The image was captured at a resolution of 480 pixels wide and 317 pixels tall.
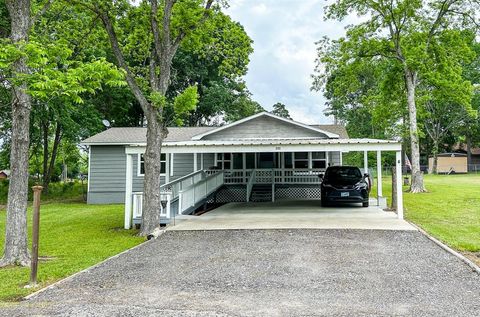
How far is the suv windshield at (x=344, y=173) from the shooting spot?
14453 millimetres

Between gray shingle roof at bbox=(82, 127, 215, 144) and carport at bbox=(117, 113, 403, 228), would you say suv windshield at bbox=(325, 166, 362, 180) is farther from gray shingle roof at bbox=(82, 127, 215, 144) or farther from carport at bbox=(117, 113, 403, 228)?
gray shingle roof at bbox=(82, 127, 215, 144)

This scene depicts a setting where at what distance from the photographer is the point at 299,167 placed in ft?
66.7

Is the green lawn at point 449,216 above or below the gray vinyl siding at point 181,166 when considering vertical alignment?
below

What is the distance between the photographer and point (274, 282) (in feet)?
18.3

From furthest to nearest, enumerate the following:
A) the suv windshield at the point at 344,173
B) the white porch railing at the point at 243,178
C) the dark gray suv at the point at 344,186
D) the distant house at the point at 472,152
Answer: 1. the distant house at the point at 472,152
2. the white porch railing at the point at 243,178
3. the suv windshield at the point at 344,173
4. the dark gray suv at the point at 344,186

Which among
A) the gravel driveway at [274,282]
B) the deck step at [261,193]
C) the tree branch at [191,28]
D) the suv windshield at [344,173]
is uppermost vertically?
the tree branch at [191,28]

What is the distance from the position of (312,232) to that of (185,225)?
3.64 metres

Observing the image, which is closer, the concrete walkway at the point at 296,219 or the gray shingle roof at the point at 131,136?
the concrete walkway at the point at 296,219

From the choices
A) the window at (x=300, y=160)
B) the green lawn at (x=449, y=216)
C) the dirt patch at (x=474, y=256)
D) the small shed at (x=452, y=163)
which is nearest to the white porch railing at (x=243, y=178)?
the window at (x=300, y=160)

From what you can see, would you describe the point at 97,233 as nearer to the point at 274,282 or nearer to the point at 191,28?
the point at 191,28

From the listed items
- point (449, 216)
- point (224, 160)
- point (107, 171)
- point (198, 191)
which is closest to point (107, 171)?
point (107, 171)

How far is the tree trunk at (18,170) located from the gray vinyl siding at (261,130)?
1196 cm

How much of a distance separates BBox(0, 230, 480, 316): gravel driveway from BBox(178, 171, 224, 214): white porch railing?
4.17 meters

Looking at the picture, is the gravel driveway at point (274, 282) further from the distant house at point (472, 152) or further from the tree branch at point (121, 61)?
the distant house at point (472, 152)
